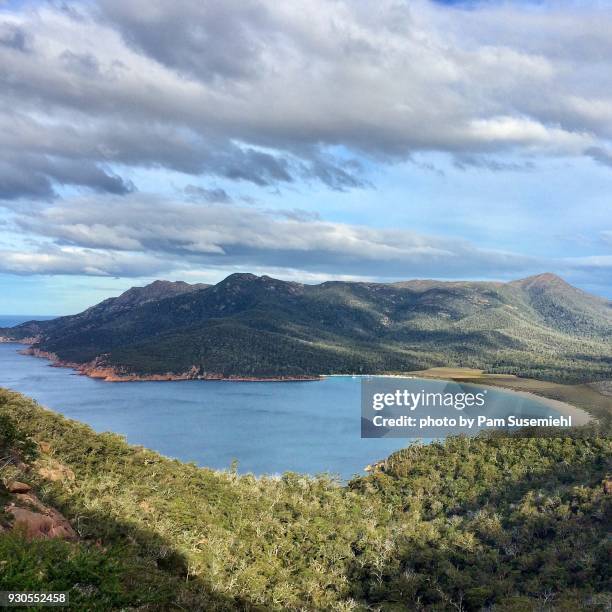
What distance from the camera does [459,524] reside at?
3928 cm

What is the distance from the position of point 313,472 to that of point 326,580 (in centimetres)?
4248

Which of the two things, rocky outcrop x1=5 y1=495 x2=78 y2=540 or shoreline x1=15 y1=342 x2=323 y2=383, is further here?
shoreline x1=15 y1=342 x2=323 y2=383

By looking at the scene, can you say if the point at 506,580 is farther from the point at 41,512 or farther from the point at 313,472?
the point at 313,472

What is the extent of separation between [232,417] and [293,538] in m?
77.6

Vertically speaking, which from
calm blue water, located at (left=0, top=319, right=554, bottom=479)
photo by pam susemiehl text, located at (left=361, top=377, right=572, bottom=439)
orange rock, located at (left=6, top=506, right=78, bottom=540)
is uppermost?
orange rock, located at (left=6, top=506, right=78, bottom=540)

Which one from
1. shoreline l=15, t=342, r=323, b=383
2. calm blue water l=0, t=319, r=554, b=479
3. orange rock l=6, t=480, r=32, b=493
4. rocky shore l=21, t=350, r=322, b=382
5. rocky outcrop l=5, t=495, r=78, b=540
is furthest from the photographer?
rocky shore l=21, t=350, r=322, b=382

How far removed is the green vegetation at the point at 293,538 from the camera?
16078mm

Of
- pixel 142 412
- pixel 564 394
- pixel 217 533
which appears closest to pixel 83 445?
pixel 217 533

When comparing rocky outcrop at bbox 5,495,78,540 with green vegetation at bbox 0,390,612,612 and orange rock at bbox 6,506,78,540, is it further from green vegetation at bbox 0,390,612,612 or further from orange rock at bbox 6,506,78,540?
green vegetation at bbox 0,390,612,612

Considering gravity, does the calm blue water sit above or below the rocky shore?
below

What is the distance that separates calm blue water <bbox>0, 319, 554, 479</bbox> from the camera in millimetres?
78125

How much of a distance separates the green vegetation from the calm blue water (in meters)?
28.7

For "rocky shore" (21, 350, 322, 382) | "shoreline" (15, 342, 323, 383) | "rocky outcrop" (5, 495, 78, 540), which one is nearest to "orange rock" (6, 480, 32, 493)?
"rocky outcrop" (5, 495, 78, 540)

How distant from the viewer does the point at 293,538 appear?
3189 centimetres
